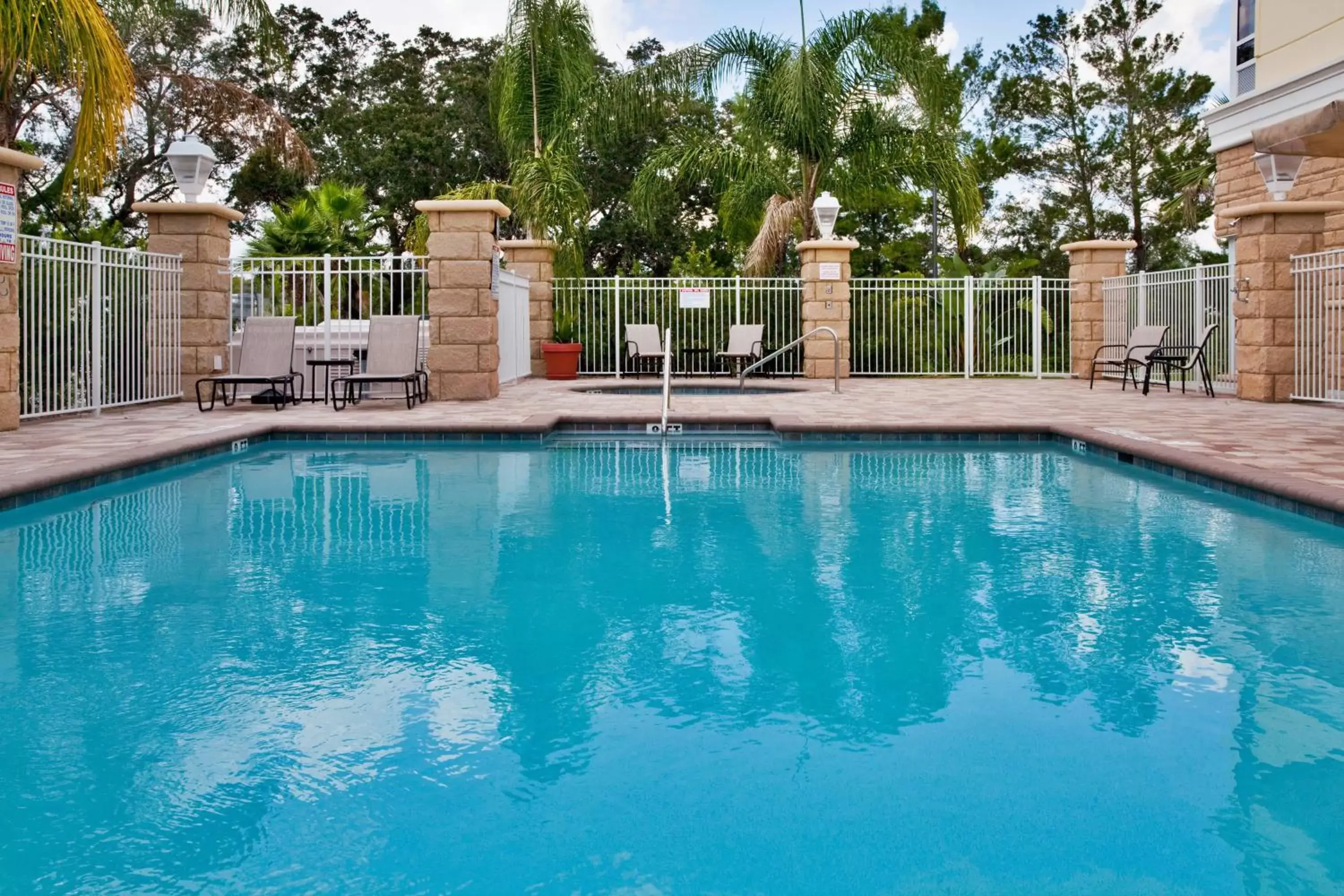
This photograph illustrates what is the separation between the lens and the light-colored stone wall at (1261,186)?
14.0m

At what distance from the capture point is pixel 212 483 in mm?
7895

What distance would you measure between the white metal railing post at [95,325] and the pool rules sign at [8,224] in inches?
70.8

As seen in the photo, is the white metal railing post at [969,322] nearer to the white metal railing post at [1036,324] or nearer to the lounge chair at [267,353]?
the white metal railing post at [1036,324]

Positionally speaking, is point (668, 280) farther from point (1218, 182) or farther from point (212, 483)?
point (212, 483)

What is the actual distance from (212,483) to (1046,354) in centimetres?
1607

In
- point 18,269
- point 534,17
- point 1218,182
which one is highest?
point 534,17

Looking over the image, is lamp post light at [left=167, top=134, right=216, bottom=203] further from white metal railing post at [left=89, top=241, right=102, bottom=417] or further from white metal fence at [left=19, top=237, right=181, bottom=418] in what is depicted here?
white metal railing post at [left=89, top=241, right=102, bottom=417]

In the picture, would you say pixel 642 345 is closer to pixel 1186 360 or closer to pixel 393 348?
pixel 393 348

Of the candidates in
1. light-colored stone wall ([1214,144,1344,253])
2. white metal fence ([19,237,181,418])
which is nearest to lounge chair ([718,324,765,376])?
light-colored stone wall ([1214,144,1344,253])

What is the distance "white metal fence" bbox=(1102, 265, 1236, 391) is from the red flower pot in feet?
26.5

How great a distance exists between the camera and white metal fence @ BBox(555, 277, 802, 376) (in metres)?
19.2

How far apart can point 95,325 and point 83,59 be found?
8.05ft

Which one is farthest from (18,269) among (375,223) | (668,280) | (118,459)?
(375,223)

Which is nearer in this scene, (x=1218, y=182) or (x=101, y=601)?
(x=101, y=601)
